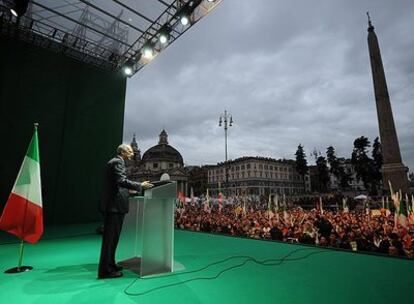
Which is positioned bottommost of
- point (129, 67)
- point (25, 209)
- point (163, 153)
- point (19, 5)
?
point (25, 209)

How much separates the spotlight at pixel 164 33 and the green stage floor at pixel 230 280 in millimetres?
9090

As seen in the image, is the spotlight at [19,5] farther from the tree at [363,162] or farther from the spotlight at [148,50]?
the tree at [363,162]

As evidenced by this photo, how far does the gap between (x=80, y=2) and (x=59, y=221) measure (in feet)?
33.5

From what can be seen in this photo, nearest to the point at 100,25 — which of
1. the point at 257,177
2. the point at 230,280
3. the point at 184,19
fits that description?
the point at 184,19

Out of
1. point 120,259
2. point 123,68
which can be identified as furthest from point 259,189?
point 120,259

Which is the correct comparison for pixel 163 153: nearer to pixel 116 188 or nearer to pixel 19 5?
pixel 19 5

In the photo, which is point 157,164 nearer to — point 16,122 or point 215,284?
point 16,122

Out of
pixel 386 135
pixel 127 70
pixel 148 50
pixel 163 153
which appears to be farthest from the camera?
pixel 163 153

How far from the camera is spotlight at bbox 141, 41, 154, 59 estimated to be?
11.6 m

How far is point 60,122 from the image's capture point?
12.6 meters

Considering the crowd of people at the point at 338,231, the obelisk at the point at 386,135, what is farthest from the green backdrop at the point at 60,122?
the obelisk at the point at 386,135

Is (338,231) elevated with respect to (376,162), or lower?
lower

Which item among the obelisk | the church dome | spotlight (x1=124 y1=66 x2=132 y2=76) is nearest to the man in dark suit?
spotlight (x1=124 y1=66 x2=132 y2=76)

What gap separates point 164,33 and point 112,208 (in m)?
9.17
